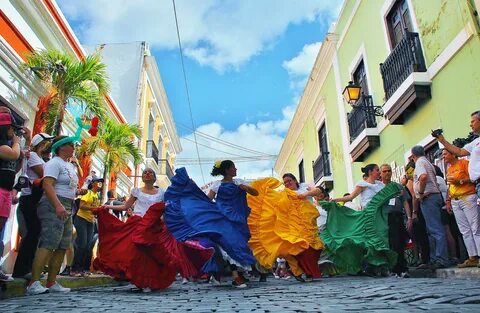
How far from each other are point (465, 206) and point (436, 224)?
428 millimetres

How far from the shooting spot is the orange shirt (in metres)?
4.67

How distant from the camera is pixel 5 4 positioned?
707 cm

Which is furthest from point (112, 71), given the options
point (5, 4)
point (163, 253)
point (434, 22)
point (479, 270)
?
point (479, 270)

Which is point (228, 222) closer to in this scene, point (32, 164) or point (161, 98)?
point (32, 164)

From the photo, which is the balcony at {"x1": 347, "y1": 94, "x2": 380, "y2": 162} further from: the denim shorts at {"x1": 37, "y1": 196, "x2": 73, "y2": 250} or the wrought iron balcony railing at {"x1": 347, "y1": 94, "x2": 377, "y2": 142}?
the denim shorts at {"x1": 37, "y1": 196, "x2": 73, "y2": 250}

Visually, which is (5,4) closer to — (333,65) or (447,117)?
(447,117)

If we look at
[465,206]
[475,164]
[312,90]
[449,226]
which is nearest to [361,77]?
[312,90]

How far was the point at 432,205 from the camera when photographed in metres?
5.04

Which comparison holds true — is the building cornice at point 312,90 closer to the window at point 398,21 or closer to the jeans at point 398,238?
the window at point 398,21

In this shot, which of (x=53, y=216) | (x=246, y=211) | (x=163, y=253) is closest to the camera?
(x=53, y=216)

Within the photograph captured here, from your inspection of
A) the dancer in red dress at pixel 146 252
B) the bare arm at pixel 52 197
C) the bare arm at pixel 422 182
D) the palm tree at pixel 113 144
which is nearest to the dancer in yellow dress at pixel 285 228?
the dancer in red dress at pixel 146 252

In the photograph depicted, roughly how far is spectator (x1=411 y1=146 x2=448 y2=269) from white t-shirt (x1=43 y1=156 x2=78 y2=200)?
396cm

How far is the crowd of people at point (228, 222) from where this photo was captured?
163 inches

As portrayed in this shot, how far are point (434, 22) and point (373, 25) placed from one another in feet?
8.85
